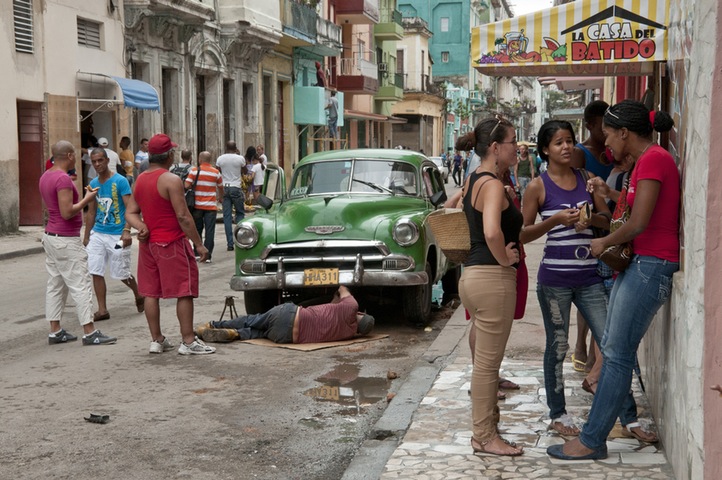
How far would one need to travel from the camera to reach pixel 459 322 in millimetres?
9398

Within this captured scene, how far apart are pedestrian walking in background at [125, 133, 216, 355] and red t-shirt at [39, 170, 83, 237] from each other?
2.59ft

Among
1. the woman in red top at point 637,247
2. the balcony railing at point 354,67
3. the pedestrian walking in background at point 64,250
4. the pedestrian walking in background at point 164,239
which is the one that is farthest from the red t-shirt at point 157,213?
the balcony railing at point 354,67

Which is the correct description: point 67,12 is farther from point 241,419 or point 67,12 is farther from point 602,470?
point 602,470

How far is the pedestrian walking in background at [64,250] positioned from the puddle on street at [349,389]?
7.68 ft

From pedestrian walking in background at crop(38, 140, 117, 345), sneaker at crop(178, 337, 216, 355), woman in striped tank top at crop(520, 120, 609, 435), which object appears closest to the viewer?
woman in striped tank top at crop(520, 120, 609, 435)

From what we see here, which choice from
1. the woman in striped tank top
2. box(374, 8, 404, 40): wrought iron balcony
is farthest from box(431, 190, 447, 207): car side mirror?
box(374, 8, 404, 40): wrought iron balcony

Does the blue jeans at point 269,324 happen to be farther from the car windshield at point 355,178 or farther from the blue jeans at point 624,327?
the blue jeans at point 624,327

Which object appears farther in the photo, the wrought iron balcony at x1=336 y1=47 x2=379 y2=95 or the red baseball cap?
the wrought iron balcony at x1=336 y1=47 x2=379 y2=95

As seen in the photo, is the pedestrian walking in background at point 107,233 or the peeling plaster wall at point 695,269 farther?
the pedestrian walking in background at point 107,233

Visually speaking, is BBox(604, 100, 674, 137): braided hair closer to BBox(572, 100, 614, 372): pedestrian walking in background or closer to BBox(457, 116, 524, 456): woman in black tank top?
BBox(457, 116, 524, 456): woman in black tank top

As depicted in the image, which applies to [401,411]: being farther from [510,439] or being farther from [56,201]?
[56,201]

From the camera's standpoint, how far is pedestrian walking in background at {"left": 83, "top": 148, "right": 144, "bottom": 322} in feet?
32.6

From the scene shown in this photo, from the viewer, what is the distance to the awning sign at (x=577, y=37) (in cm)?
664

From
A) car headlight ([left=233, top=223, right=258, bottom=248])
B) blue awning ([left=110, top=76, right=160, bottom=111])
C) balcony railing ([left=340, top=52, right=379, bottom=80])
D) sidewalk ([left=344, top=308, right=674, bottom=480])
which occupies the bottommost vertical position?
sidewalk ([left=344, top=308, right=674, bottom=480])
